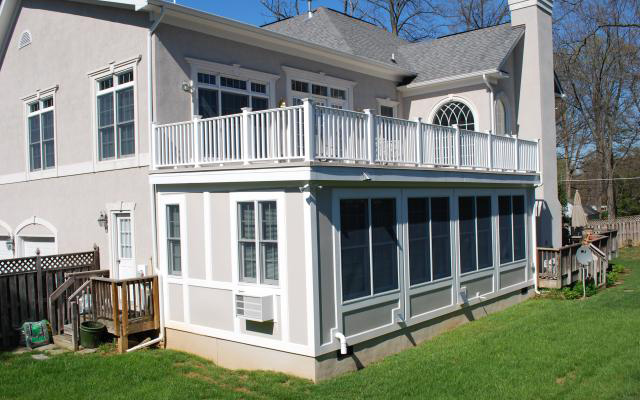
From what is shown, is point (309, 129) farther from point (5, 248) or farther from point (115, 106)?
point (5, 248)

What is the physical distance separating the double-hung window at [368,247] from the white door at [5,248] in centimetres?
1188

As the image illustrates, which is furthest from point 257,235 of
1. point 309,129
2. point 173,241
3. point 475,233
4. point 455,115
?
point 455,115

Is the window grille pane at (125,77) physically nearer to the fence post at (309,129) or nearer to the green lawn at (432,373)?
the fence post at (309,129)

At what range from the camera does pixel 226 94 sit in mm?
13383

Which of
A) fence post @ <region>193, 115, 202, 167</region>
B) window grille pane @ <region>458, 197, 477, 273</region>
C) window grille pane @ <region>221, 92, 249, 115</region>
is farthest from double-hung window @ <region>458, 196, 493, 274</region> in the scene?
fence post @ <region>193, 115, 202, 167</region>

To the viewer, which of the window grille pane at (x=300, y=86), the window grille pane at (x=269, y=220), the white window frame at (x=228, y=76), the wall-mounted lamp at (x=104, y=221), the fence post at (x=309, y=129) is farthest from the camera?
the window grille pane at (x=300, y=86)

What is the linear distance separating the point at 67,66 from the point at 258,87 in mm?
4819

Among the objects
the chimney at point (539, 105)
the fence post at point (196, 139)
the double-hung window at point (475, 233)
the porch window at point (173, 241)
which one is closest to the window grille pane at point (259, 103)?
the fence post at point (196, 139)

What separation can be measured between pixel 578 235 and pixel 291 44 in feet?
44.9

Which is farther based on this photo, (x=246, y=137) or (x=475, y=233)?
(x=475, y=233)

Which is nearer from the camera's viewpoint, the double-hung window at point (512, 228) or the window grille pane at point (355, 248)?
the window grille pane at point (355, 248)

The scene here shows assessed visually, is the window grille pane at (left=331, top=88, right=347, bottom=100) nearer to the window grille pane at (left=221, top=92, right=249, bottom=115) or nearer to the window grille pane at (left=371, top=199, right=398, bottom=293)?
the window grille pane at (left=221, top=92, right=249, bottom=115)

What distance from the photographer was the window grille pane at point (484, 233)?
1360 centimetres

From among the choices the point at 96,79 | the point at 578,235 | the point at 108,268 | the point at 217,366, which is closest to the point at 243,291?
the point at 217,366
